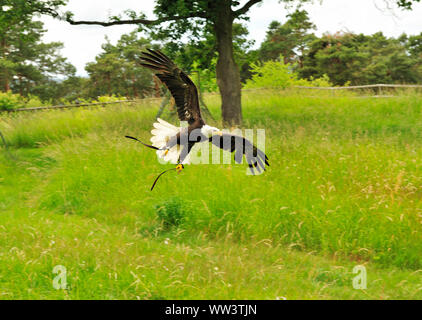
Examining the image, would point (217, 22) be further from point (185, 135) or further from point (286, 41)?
point (286, 41)

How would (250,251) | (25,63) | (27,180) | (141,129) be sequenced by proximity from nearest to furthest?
(250,251), (27,180), (141,129), (25,63)

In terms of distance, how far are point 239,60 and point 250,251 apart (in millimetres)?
9976

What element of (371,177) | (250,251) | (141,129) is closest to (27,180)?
(141,129)

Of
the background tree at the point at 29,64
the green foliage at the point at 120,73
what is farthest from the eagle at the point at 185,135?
the green foliage at the point at 120,73

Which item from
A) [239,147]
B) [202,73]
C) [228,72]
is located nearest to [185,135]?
[239,147]

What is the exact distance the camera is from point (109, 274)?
4.34 meters

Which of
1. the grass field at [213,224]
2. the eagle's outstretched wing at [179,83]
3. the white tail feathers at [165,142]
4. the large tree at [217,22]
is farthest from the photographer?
the large tree at [217,22]

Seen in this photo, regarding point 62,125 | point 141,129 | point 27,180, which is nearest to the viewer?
point 27,180

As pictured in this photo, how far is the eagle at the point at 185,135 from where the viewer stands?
3.78 m

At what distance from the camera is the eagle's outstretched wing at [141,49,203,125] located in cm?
425

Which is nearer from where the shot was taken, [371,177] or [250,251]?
[250,251]

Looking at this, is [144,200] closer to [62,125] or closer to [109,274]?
[109,274]

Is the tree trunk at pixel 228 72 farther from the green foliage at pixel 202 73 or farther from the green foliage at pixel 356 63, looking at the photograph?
the green foliage at pixel 356 63

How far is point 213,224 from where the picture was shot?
245 inches
